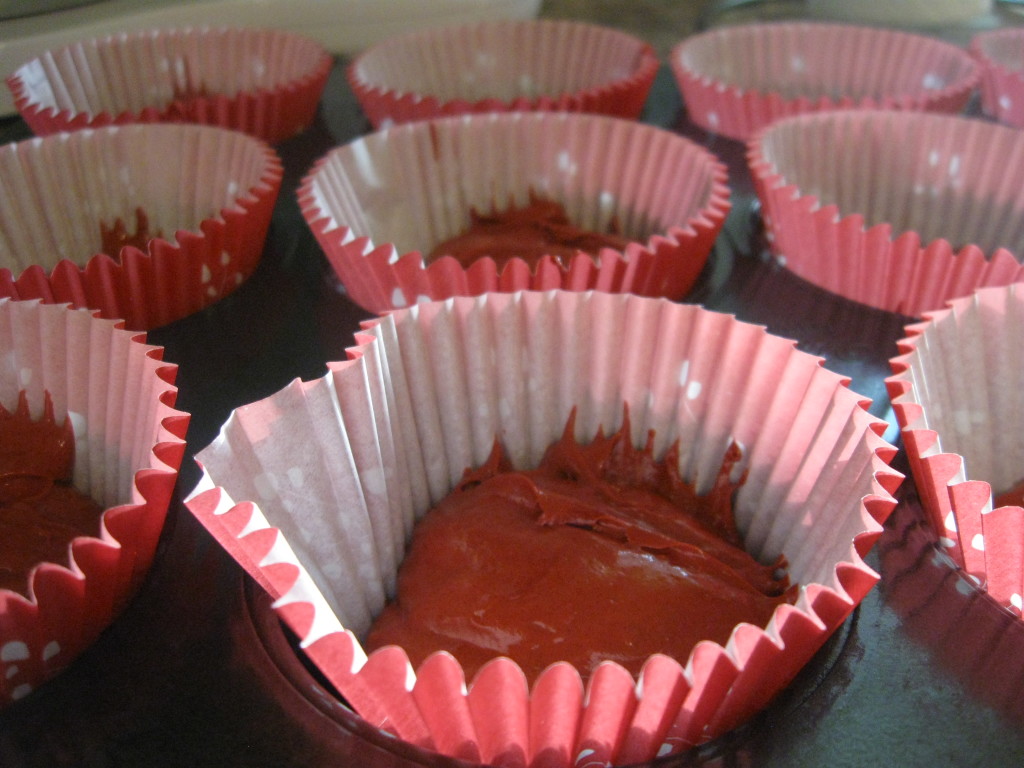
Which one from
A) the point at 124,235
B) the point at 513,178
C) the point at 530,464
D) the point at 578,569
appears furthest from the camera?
the point at 513,178

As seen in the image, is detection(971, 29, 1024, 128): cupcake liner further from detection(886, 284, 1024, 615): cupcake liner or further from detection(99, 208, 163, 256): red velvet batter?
detection(99, 208, 163, 256): red velvet batter

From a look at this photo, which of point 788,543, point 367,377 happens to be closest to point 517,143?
point 367,377

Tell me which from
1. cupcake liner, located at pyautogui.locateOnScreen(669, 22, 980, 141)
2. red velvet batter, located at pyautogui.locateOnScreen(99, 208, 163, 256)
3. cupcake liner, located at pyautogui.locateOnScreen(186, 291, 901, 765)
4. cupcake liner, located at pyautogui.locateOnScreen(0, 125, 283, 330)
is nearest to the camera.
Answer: cupcake liner, located at pyautogui.locateOnScreen(186, 291, 901, 765)

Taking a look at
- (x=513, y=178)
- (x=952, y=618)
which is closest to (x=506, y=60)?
(x=513, y=178)

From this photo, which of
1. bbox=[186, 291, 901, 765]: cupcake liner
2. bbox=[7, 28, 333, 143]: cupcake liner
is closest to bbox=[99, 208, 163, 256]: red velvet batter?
bbox=[7, 28, 333, 143]: cupcake liner

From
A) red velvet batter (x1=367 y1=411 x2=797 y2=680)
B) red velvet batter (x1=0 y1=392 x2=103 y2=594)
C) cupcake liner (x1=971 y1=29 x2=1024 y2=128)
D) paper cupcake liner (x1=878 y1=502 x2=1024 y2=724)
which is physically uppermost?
cupcake liner (x1=971 y1=29 x2=1024 y2=128)

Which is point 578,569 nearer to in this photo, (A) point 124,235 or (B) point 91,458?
(B) point 91,458

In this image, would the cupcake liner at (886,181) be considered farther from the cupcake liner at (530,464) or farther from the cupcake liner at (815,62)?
the cupcake liner at (530,464)

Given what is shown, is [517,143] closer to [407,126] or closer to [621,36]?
[407,126]
